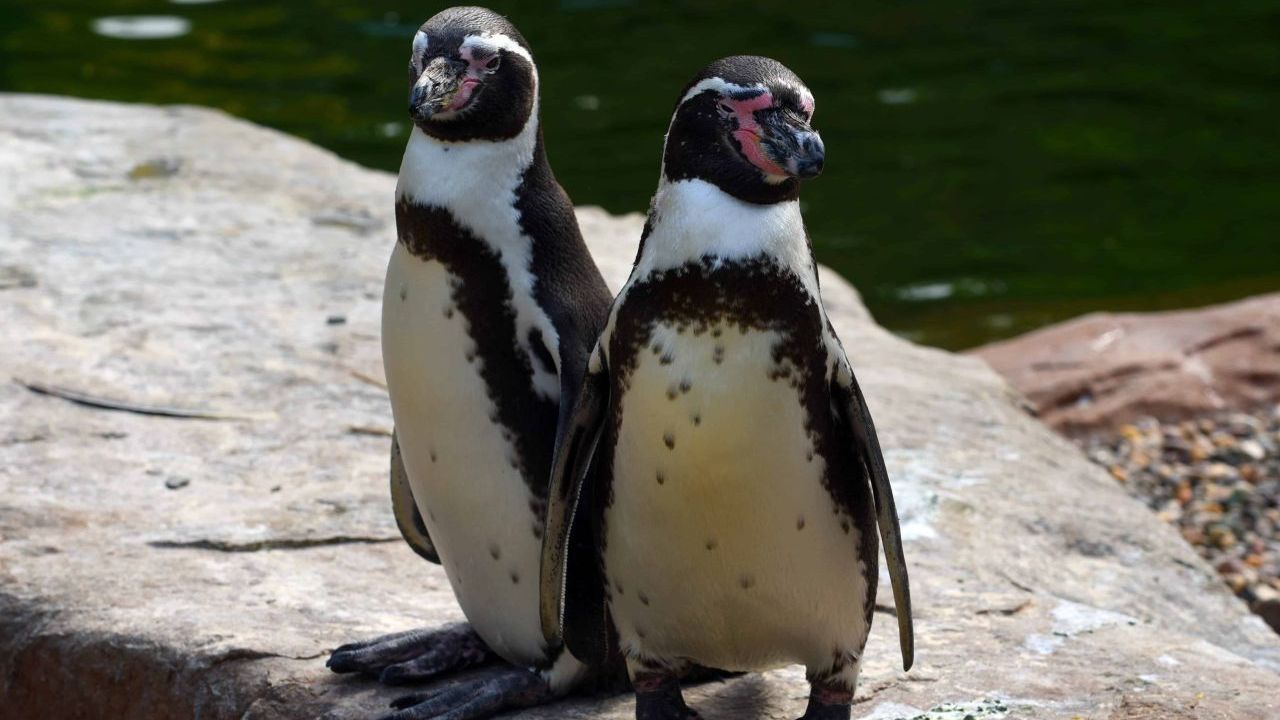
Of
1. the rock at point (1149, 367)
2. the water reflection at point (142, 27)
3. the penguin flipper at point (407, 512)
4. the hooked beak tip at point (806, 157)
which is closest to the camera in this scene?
the hooked beak tip at point (806, 157)

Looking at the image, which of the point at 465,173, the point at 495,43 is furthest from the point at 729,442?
the point at 495,43

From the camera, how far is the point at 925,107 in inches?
451

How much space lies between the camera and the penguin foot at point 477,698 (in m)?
3.37

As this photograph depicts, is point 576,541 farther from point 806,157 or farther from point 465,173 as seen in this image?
point 806,157

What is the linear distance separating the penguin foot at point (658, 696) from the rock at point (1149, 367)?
3.96m

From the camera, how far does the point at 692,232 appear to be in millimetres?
2965

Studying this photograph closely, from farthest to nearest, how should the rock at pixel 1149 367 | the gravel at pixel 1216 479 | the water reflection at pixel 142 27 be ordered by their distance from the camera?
the water reflection at pixel 142 27 → the rock at pixel 1149 367 → the gravel at pixel 1216 479

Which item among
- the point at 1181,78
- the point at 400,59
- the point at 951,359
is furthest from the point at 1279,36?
the point at 951,359

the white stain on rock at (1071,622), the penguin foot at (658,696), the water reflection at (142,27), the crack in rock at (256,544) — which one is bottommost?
the water reflection at (142,27)

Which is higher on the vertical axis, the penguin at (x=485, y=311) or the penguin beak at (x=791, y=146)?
the penguin beak at (x=791, y=146)

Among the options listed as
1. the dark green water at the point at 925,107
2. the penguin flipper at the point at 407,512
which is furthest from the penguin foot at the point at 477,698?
the dark green water at the point at 925,107

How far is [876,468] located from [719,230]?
0.48m

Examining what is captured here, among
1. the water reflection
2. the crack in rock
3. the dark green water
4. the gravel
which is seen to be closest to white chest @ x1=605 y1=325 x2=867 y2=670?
the crack in rock

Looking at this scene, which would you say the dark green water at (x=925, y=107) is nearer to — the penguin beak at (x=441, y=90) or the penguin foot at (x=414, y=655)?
the penguin foot at (x=414, y=655)
